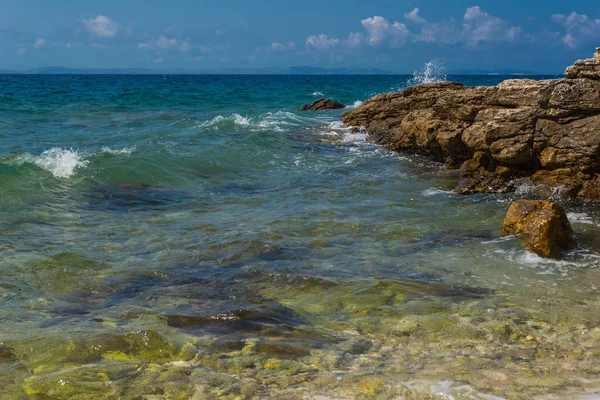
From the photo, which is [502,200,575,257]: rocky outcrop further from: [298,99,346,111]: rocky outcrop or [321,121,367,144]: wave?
[298,99,346,111]: rocky outcrop

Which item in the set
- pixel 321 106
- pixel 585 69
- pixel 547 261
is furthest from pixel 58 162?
pixel 321 106

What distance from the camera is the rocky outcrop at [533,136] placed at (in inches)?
492

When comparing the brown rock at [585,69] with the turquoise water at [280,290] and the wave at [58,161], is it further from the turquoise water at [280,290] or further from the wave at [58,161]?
the wave at [58,161]

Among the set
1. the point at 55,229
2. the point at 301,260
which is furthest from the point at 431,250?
the point at 55,229

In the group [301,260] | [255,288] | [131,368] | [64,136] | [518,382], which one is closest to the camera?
[518,382]

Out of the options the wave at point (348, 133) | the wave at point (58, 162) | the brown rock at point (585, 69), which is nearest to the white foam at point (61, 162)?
the wave at point (58, 162)

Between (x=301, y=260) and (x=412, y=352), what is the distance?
3.18 meters

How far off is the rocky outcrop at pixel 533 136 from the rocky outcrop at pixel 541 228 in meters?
3.52

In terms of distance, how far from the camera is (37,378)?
4945 millimetres

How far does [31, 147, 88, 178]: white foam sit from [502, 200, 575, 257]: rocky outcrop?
10.8 metres

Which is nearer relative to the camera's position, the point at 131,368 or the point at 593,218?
the point at 131,368

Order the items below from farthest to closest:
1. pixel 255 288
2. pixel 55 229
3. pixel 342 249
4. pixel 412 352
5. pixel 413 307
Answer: pixel 55 229
pixel 342 249
pixel 255 288
pixel 413 307
pixel 412 352

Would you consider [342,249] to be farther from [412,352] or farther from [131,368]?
[131,368]

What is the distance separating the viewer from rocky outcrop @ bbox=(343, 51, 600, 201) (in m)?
12.5
